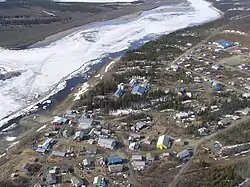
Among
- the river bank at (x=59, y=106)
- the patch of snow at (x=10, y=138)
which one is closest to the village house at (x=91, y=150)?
the river bank at (x=59, y=106)

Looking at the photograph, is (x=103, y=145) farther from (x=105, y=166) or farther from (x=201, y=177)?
(x=201, y=177)

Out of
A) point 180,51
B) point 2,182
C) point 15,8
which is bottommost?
point 2,182

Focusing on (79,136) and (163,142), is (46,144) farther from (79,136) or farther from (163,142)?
(163,142)

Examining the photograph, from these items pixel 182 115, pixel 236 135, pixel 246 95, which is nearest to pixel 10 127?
pixel 182 115

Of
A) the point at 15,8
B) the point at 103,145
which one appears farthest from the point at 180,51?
the point at 15,8

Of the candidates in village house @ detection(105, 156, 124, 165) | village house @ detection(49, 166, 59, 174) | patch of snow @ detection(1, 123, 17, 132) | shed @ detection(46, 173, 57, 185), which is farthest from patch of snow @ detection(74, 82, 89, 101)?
shed @ detection(46, 173, 57, 185)

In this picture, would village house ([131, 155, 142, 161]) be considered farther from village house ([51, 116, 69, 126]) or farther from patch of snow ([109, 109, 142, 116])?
village house ([51, 116, 69, 126])

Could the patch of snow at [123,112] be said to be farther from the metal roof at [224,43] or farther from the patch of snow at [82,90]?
the metal roof at [224,43]
